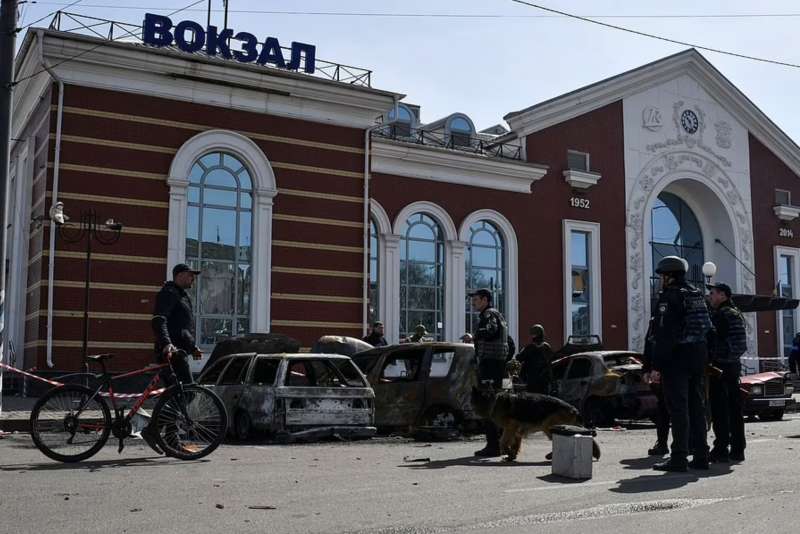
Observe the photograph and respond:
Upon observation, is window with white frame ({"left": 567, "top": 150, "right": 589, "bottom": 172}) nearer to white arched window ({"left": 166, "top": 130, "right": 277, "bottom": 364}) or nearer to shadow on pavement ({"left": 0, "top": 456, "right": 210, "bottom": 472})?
white arched window ({"left": 166, "top": 130, "right": 277, "bottom": 364})

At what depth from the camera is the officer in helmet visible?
8828 millimetres

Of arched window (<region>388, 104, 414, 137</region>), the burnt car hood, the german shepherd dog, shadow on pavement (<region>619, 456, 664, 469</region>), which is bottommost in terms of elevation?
shadow on pavement (<region>619, 456, 664, 469</region>)

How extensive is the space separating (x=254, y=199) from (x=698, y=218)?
18463mm

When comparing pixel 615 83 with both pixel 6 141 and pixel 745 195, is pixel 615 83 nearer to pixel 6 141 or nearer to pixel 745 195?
pixel 745 195

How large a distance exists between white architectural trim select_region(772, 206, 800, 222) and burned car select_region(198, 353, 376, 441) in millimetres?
25372

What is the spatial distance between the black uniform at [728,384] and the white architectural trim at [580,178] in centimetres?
1887

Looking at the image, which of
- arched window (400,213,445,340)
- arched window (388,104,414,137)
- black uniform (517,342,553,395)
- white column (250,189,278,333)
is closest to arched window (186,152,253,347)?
white column (250,189,278,333)

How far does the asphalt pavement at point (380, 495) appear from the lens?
5.86 m

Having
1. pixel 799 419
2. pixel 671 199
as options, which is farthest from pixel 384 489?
A: pixel 671 199

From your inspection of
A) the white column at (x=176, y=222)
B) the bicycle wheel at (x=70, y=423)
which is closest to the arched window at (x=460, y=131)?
the white column at (x=176, y=222)

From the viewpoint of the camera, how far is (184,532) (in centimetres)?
552

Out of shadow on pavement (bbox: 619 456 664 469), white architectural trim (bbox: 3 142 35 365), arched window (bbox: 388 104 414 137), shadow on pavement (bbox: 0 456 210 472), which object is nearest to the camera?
shadow on pavement (bbox: 0 456 210 472)

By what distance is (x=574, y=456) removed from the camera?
26.5 feet

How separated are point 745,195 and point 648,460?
1002 inches
